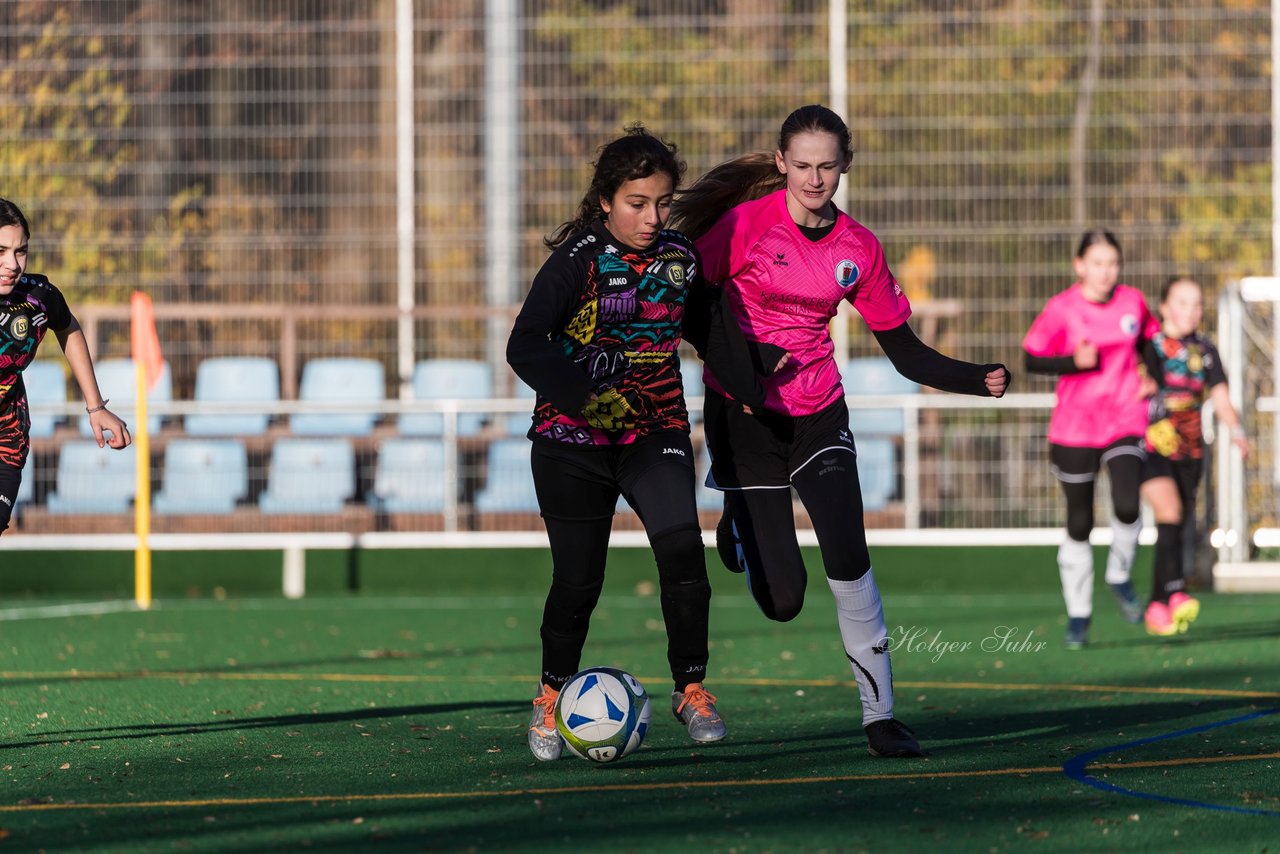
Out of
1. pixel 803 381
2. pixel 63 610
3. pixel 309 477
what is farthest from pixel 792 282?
pixel 309 477

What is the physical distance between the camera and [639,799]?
5.42 meters

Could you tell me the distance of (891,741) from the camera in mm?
6199

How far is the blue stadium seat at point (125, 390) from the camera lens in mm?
14562

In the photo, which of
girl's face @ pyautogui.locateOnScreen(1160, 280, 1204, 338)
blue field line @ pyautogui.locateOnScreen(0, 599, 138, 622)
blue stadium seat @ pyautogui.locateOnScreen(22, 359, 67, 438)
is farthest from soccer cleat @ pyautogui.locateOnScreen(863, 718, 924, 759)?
blue stadium seat @ pyautogui.locateOnScreen(22, 359, 67, 438)

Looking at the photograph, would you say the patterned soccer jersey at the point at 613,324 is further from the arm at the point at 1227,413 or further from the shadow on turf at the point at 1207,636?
the arm at the point at 1227,413

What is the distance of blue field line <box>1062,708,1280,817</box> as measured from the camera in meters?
5.23

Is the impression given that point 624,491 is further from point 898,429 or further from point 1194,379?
point 898,429

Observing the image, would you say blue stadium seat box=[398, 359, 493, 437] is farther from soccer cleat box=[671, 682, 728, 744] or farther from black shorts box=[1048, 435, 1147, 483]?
soccer cleat box=[671, 682, 728, 744]

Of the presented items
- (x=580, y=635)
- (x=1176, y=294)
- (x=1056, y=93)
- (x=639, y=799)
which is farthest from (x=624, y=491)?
(x=1056, y=93)

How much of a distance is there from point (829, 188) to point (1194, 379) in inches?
235

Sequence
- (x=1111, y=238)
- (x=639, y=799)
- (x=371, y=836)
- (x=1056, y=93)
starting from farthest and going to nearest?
(x=1056, y=93) → (x=1111, y=238) → (x=639, y=799) → (x=371, y=836)

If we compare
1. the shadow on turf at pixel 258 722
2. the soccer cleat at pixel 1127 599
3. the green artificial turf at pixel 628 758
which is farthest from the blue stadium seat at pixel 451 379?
the shadow on turf at pixel 258 722

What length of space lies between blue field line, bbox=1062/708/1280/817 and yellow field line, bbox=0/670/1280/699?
34.2 inches

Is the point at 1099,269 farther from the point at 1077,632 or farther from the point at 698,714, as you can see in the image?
the point at 698,714
